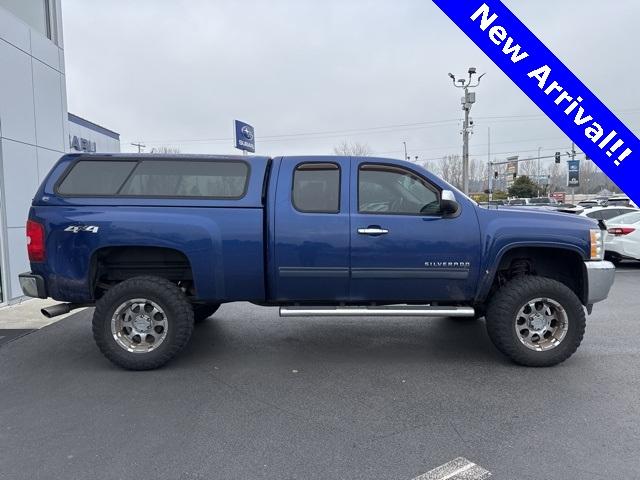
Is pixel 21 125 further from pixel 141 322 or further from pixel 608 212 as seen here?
pixel 608 212

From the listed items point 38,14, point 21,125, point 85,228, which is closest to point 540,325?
point 85,228

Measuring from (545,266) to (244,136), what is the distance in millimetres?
13197

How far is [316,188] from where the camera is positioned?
473 centimetres

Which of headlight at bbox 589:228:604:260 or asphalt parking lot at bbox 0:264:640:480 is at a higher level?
headlight at bbox 589:228:604:260

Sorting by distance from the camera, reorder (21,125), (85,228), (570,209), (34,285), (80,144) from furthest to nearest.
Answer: (80,144)
(21,125)
(570,209)
(34,285)
(85,228)

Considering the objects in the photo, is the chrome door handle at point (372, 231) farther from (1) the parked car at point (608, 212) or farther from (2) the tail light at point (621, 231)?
(1) the parked car at point (608, 212)

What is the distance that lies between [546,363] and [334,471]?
2703mm

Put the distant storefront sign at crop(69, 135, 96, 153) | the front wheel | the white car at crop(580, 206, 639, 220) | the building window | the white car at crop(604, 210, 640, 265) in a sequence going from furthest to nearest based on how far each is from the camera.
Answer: the distant storefront sign at crop(69, 135, 96, 153)
the white car at crop(580, 206, 639, 220)
the white car at crop(604, 210, 640, 265)
the building window
the front wheel

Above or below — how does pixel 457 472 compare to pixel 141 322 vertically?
below

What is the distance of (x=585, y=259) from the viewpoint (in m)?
4.66

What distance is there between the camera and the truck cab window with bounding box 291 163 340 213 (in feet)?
15.3

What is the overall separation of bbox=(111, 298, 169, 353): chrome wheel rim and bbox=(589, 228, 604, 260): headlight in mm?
4157

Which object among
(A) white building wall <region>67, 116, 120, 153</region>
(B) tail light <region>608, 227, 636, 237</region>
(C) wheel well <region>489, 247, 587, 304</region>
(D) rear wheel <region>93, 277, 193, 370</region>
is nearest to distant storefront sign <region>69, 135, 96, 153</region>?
(A) white building wall <region>67, 116, 120, 153</region>

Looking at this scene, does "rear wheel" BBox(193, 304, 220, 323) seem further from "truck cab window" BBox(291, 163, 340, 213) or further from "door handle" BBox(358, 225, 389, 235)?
"door handle" BBox(358, 225, 389, 235)
